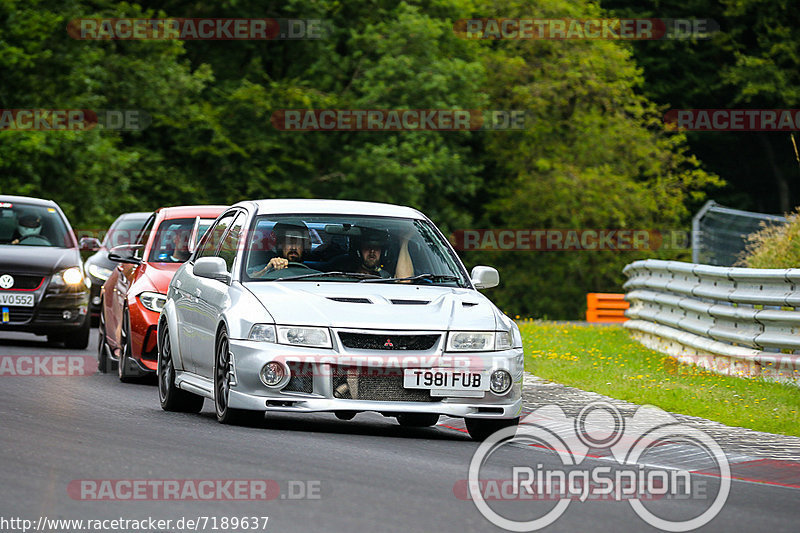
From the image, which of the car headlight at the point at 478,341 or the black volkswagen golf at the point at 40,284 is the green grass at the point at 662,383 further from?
the black volkswagen golf at the point at 40,284

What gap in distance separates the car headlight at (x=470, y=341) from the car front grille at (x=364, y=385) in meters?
0.44

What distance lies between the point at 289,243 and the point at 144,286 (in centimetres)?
387

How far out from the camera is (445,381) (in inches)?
424

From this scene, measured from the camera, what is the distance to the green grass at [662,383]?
12.7 metres

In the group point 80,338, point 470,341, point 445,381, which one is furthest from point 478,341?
point 80,338

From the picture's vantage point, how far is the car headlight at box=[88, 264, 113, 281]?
2256 centimetres

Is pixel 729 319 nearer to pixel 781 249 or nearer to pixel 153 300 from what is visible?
pixel 781 249

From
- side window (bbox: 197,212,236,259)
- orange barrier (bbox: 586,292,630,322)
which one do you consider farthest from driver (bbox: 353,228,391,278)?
orange barrier (bbox: 586,292,630,322)

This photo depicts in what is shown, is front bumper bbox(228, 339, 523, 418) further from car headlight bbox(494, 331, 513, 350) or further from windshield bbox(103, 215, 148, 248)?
windshield bbox(103, 215, 148, 248)

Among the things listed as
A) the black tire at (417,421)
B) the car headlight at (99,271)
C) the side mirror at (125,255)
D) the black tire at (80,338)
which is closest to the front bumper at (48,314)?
the black tire at (80,338)

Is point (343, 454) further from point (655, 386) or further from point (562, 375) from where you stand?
point (562, 375)

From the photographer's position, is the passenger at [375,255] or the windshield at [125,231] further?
the windshield at [125,231]

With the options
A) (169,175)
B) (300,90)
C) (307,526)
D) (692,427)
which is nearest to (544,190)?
(300,90)

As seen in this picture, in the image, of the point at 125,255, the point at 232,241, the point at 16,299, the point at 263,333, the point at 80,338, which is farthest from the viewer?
the point at 80,338
